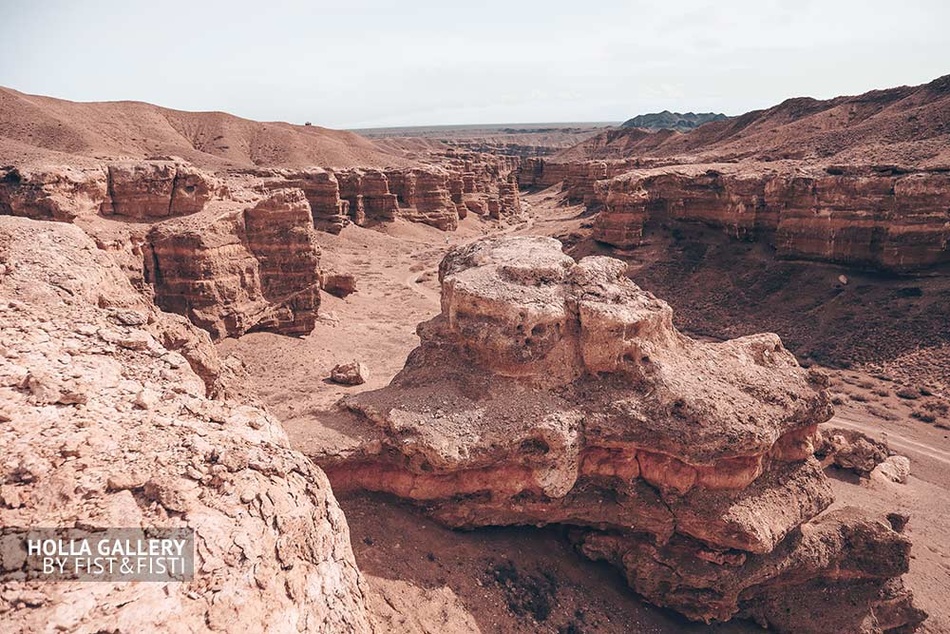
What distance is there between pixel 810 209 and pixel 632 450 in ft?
72.1

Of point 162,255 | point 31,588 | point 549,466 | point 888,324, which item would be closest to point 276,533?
point 31,588

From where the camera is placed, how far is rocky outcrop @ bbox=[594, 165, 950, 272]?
22453 mm

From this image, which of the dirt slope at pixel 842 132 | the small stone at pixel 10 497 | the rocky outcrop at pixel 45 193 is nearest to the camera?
the small stone at pixel 10 497

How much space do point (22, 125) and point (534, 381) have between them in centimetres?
5860

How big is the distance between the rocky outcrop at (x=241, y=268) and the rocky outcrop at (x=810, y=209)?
64.8 ft

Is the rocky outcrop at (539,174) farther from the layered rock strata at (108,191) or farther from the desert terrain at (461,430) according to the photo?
the layered rock strata at (108,191)

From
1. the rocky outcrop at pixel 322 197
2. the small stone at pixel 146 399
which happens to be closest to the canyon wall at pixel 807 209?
the rocky outcrop at pixel 322 197

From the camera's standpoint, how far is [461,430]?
8.24 m

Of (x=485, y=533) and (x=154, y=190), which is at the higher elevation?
(x=154, y=190)

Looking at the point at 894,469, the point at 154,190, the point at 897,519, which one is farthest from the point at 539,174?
the point at 897,519

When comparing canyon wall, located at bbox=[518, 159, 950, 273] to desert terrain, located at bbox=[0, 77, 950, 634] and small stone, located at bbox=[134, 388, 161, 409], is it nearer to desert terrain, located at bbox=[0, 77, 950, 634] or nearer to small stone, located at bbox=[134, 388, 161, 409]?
desert terrain, located at bbox=[0, 77, 950, 634]

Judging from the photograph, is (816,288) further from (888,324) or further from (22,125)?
(22,125)

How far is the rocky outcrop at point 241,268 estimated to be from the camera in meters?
15.1

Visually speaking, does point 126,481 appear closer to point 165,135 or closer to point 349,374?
point 349,374
